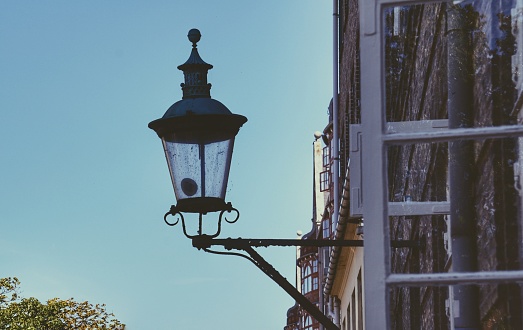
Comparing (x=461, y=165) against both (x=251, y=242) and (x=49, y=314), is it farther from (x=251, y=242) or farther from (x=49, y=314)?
(x=49, y=314)

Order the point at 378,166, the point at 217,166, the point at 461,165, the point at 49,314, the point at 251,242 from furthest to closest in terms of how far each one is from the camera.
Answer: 1. the point at 49,314
2. the point at 217,166
3. the point at 251,242
4. the point at 461,165
5. the point at 378,166

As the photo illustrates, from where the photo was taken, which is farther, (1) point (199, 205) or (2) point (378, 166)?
(1) point (199, 205)

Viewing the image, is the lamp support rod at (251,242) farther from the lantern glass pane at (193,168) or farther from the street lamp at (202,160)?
the lantern glass pane at (193,168)

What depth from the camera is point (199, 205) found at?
7.11m

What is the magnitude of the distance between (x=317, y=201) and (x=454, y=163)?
46013mm

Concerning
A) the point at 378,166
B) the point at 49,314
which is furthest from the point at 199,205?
the point at 49,314

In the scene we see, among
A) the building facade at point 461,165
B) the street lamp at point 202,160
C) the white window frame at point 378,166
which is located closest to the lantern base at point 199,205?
the street lamp at point 202,160

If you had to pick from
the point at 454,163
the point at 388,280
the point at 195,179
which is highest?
the point at 195,179

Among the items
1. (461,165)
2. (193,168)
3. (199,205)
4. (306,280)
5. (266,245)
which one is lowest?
Answer: (461,165)

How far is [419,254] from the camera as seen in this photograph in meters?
7.16

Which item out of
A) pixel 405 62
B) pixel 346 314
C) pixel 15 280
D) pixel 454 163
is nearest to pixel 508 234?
pixel 454 163

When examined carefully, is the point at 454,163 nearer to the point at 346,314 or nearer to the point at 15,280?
the point at 346,314

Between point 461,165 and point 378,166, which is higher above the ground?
point 461,165

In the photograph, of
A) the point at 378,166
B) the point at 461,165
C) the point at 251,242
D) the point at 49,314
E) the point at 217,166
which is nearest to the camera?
the point at 378,166
